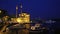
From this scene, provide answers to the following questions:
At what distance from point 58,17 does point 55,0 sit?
8.0 inches

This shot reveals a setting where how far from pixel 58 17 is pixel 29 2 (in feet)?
1.20

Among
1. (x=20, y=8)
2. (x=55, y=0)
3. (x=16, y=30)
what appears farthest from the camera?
(x=55, y=0)

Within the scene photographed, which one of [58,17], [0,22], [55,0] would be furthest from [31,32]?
[55,0]

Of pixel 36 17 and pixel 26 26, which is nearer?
pixel 26 26

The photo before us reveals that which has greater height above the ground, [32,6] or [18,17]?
[32,6]

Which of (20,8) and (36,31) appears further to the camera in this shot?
(20,8)

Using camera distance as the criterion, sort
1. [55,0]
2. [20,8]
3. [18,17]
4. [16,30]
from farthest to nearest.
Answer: [55,0]
[20,8]
[18,17]
[16,30]

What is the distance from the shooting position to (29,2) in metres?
1.68

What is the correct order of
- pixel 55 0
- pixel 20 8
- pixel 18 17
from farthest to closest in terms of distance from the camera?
pixel 55 0, pixel 20 8, pixel 18 17

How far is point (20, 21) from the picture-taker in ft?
4.33

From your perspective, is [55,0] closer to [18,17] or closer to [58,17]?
[58,17]

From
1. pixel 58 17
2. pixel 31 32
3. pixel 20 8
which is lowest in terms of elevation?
pixel 31 32

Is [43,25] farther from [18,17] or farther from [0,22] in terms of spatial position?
[0,22]

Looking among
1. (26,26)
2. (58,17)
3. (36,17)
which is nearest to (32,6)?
(36,17)
